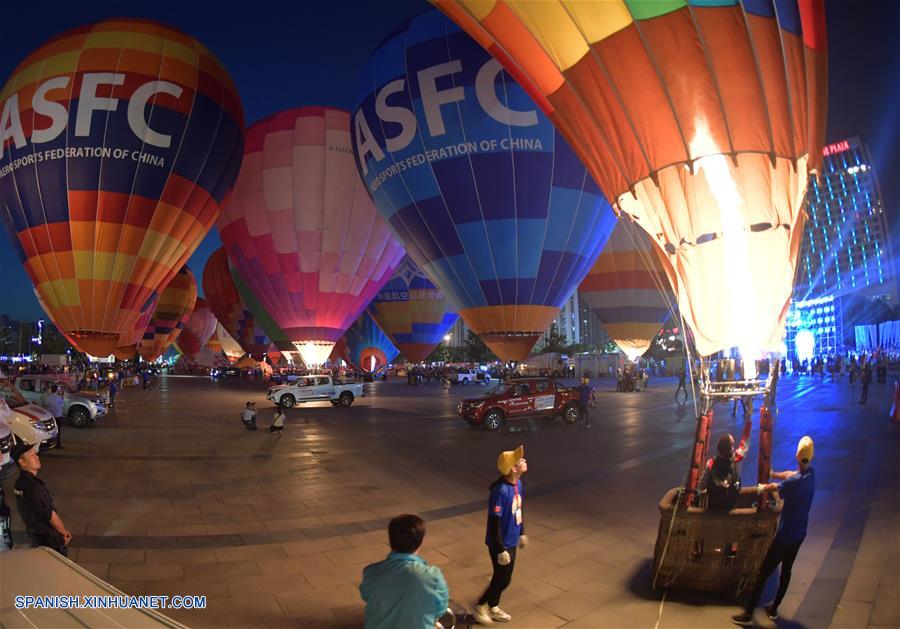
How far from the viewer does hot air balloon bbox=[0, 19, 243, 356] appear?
1623cm

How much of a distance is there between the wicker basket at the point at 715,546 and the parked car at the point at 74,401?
1589 cm

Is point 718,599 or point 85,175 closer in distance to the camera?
point 718,599

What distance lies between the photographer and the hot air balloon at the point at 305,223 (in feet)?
76.0

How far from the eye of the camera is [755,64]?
5.63 meters

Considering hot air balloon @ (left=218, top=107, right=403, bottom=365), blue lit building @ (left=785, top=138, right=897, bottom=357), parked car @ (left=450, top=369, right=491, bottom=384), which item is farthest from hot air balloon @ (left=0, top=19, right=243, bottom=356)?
blue lit building @ (left=785, top=138, right=897, bottom=357)

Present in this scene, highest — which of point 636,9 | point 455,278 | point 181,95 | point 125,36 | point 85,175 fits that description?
point 125,36

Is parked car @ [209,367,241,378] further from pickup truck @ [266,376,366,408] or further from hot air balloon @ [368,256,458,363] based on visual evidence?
pickup truck @ [266,376,366,408]

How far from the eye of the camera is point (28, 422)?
32.3ft

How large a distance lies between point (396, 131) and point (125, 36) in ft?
30.8

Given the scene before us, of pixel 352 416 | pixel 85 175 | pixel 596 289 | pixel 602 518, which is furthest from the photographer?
pixel 596 289

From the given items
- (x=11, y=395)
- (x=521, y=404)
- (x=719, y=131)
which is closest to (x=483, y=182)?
(x=521, y=404)

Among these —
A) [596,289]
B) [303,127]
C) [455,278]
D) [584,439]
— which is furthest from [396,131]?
[596,289]

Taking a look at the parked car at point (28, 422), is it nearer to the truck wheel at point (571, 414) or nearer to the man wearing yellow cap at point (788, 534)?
the man wearing yellow cap at point (788, 534)

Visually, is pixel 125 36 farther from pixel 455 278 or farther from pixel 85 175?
pixel 455 278
